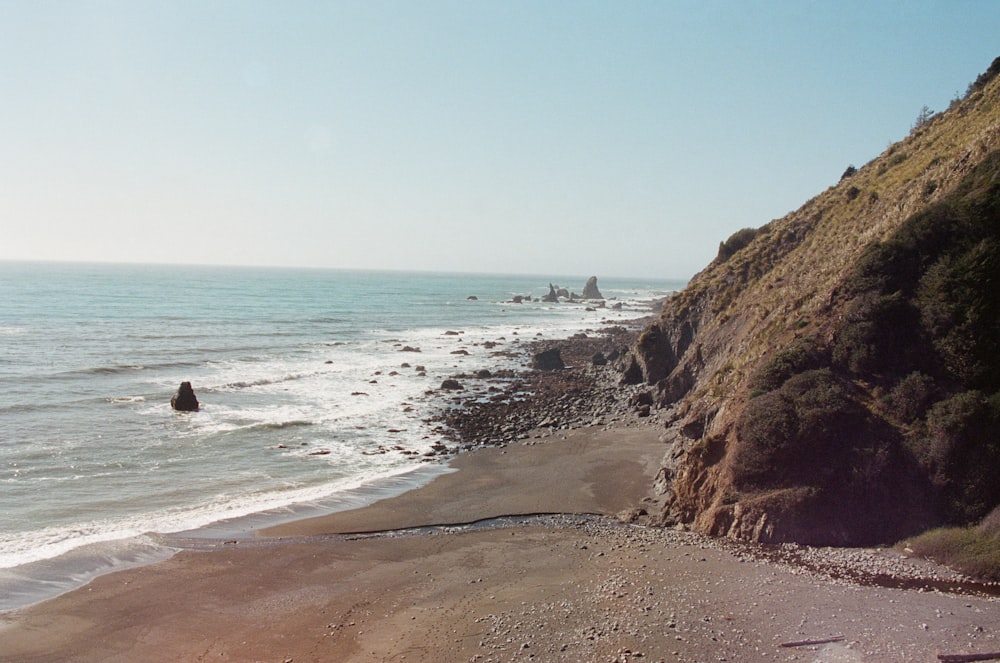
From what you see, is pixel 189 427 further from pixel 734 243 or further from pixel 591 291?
pixel 591 291

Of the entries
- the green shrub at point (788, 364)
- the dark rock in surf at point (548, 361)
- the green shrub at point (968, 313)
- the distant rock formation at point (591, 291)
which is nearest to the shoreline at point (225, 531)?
the green shrub at point (788, 364)

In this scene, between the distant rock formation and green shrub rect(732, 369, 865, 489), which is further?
the distant rock formation

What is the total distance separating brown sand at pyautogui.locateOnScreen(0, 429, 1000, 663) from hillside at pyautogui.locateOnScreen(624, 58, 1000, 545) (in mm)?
2363

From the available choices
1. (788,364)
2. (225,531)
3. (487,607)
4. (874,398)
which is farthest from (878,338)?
(225,531)

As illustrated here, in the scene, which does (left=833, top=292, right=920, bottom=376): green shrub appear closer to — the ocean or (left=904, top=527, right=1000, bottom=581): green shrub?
(left=904, top=527, right=1000, bottom=581): green shrub

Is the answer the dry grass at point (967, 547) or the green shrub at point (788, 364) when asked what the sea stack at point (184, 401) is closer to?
the green shrub at point (788, 364)

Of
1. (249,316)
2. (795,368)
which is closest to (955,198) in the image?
(795,368)

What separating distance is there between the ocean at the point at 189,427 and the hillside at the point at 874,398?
40.1 ft

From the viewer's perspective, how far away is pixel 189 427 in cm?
3131

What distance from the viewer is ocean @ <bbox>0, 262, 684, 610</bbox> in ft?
63.9

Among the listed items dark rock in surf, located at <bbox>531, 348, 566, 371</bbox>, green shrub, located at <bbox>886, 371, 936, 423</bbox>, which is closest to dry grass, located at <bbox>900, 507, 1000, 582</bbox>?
green shrub, located at <bbox>886, 371, 936, 423</bbox>

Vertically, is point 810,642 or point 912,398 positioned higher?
point 912,398

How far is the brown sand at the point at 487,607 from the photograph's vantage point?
39.6ft

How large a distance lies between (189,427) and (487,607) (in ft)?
76.3
